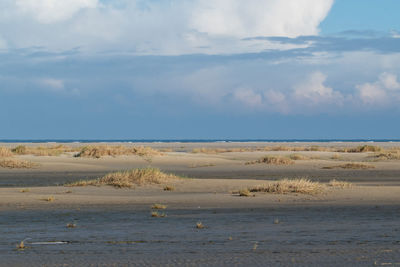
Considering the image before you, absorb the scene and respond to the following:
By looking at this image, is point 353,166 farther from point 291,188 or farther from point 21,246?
point 21,246

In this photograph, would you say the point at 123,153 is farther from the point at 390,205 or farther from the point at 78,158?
the point at 390,205

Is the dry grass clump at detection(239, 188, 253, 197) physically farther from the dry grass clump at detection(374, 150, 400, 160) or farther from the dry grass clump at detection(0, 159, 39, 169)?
the dry grass clump at detection(374, 150, 400, 160)

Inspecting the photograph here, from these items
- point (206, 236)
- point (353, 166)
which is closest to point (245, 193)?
point (206, 236)

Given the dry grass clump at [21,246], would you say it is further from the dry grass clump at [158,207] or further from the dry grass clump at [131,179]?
the dry grass clump at [131,179]

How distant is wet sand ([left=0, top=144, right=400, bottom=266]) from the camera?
13.2 m

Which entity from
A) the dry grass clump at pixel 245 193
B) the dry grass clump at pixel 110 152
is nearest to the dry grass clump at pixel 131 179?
the dry grass clump at pixel 245 193

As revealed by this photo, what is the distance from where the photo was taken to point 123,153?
198ft

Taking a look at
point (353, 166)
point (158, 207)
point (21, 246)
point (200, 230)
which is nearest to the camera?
point (21, 246)

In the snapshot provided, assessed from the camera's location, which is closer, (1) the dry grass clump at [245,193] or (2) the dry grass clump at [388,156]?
(1) the dry grass clump at [245,193]

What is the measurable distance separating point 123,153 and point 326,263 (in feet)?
159

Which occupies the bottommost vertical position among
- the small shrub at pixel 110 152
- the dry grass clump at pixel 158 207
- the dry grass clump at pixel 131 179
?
the dry grass clump at pixel 158 207

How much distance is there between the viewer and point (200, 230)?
1723 centimetres

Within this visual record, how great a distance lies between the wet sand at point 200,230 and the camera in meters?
13.2

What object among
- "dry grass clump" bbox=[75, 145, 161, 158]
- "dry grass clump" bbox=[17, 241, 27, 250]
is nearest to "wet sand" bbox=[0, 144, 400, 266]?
"dry grass clump" bbox=[17, 241, 27, 250]
